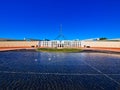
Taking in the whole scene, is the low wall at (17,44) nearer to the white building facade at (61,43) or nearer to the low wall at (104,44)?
the white building facade at (61,43)

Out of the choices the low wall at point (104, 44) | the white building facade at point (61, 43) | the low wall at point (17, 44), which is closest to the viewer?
the low wall at point (17, 44)

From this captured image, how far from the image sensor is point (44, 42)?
42562 mm

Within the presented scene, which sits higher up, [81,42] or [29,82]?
[81,42]

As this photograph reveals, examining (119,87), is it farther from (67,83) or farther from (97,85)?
(67,83)

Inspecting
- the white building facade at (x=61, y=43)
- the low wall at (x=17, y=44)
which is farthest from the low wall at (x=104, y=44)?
the low wall at (x=17, y=44)

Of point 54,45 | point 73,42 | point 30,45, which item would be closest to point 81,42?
point 73,42

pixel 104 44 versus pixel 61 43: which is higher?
pixel 61 43

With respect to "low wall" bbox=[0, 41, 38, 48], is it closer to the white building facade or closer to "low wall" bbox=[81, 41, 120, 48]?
the white building facade

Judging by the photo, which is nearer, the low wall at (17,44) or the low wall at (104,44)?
the low wall at (17,44)

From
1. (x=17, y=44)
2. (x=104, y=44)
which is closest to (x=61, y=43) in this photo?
(x=104, y=44)

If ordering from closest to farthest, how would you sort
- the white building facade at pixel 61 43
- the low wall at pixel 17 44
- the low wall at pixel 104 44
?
the low wall at pixel 17 44 < the low wall at pixel 104 44 < the white building facade at pixel 61 43

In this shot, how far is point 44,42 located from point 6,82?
118 ft

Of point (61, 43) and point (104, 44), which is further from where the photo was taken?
point (61, 43)

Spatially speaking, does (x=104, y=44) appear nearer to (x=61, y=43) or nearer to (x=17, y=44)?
(x=61, y=43)
